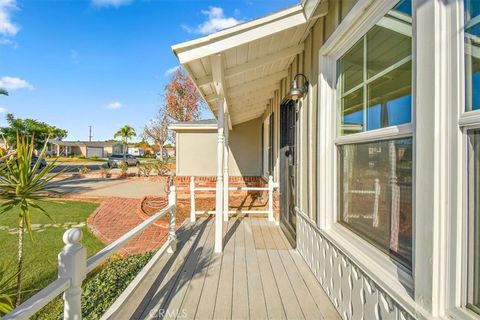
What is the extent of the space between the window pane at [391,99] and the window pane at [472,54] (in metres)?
0.38

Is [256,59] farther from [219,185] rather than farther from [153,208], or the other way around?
[153,208]

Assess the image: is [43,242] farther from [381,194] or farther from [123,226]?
[381,194]

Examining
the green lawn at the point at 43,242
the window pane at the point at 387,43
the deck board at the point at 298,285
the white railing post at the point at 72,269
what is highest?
the window pane at the point at 387,43

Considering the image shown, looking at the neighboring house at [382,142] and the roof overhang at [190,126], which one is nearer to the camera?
the neighboring house at [382,142]

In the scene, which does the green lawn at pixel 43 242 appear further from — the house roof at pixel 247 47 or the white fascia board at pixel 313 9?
the white fascia board at pixel 313 9

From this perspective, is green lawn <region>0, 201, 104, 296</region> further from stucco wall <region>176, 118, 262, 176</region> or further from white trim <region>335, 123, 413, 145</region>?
stucco wall <region>176, 118, 262, 176</region>

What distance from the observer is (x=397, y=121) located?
156 centimetres

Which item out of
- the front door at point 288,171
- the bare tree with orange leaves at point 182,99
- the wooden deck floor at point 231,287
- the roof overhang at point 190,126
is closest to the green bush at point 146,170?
the bare tree with orange leaves at point 182,99

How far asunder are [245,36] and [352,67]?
45.6 inches

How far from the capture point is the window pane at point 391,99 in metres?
1.49

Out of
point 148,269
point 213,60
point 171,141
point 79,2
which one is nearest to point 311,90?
point 213,60

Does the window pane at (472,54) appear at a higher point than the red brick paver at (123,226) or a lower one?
higher

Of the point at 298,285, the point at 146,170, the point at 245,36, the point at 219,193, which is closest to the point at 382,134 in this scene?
the point at 245,36

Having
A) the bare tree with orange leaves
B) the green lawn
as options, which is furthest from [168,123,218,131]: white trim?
the bare tree with orange leaves
